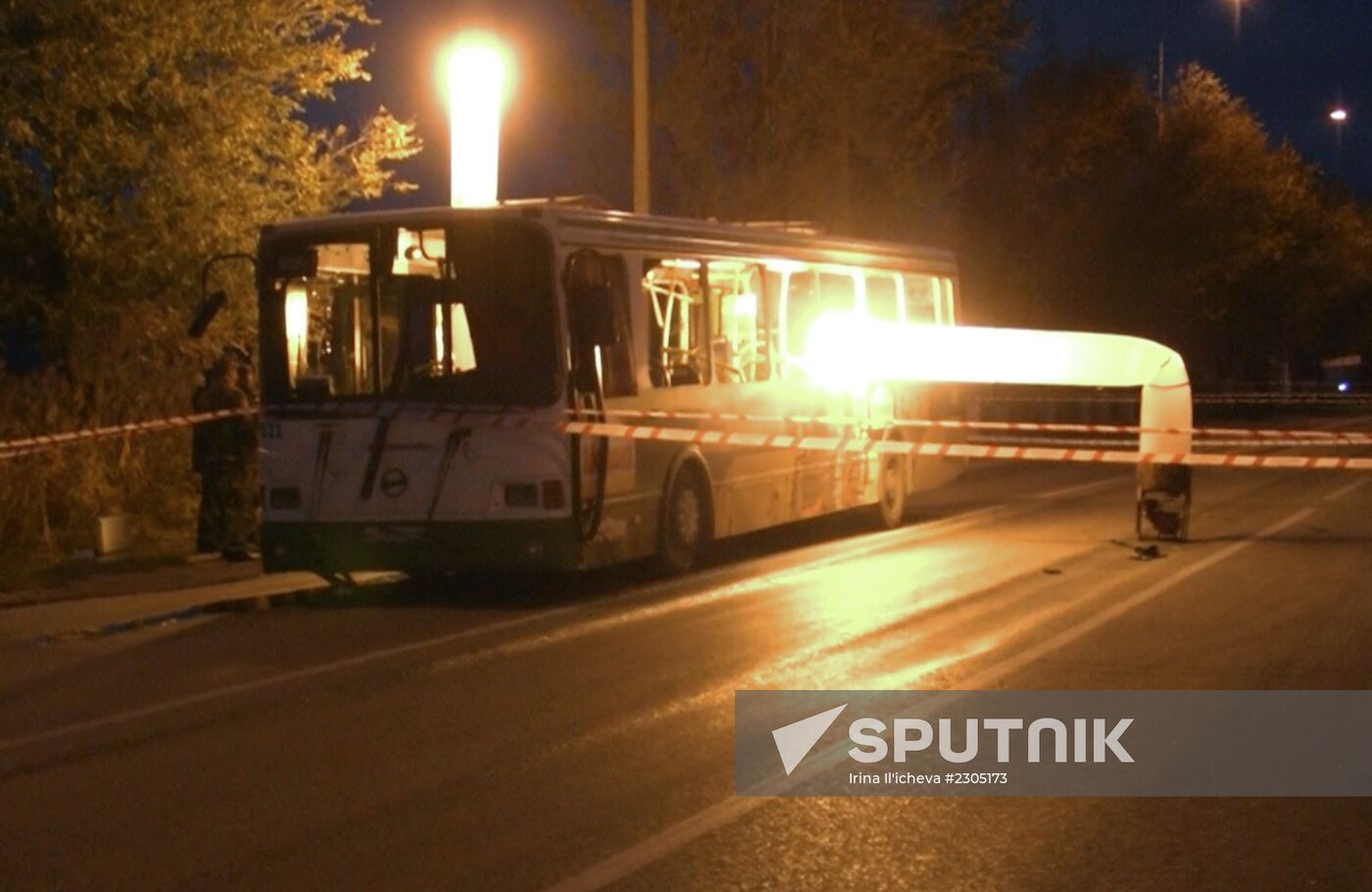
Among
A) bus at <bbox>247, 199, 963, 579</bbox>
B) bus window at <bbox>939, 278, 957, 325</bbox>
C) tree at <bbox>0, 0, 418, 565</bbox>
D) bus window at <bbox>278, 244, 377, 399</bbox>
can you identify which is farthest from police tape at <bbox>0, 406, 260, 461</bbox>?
bus window at <bbox>939, 278, 957, 325</bbox>

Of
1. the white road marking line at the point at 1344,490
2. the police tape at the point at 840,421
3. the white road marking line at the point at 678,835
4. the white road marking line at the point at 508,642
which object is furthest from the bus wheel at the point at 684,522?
the white road marking line at the point at 1344,490

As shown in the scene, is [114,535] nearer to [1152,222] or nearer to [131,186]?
[131,186]

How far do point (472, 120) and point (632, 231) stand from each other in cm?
496

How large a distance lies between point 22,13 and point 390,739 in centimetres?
1221

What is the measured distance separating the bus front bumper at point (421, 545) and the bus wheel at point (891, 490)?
6759 millimetres

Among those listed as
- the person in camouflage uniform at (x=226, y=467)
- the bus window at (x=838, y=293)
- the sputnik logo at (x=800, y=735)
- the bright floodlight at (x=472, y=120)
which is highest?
the bright floodlight at (x=472, y=120)

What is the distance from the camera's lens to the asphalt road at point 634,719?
7570 millimetres

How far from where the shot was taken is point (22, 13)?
19469 millimetres

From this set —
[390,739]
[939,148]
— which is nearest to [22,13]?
[390,739]

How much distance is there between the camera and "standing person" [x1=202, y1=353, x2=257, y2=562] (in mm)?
17672

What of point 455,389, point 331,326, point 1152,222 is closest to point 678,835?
point 455,389

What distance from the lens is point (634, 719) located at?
10.3 metres

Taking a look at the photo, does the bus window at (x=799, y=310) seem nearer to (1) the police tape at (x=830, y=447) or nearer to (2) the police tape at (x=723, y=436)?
(2) the police tape at (x=723, y=436)

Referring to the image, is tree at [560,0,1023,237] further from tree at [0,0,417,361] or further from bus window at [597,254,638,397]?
bus window at [597,254,638,397]
